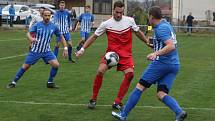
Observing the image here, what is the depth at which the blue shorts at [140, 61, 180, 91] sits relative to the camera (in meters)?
8.52

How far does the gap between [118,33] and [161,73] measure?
171cm

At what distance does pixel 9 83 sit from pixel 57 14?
6.74m

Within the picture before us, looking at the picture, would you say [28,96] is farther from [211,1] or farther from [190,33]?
[211,1]

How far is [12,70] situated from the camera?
16.0 meters

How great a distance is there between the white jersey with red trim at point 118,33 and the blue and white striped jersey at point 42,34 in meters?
2.45

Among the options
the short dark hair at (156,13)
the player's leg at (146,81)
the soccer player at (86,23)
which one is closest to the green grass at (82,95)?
the player's leg at (146,81)

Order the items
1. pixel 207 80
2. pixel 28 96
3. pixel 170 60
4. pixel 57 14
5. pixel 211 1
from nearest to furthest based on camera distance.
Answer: pixel 170 60 < pixel 28 96 < pixel 207 80 < pixel 57 14 < pixel 211 1

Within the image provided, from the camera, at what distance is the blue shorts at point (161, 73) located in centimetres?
852

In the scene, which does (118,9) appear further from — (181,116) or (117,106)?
(181,116)

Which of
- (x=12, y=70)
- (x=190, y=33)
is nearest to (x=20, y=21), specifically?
(x=190, y=33)

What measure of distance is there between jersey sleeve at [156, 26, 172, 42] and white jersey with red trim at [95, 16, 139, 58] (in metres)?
1.73

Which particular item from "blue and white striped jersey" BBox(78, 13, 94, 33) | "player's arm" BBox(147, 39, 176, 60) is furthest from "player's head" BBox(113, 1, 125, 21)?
"blue and white striped jersey" BBox(78, 13, 94, 33)

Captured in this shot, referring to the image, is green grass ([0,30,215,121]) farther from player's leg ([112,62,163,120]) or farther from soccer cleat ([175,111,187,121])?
soccer cleat ([175,111,187,121])

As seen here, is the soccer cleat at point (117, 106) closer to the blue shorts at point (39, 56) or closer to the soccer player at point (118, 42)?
the soccer player at point (118, 42)
